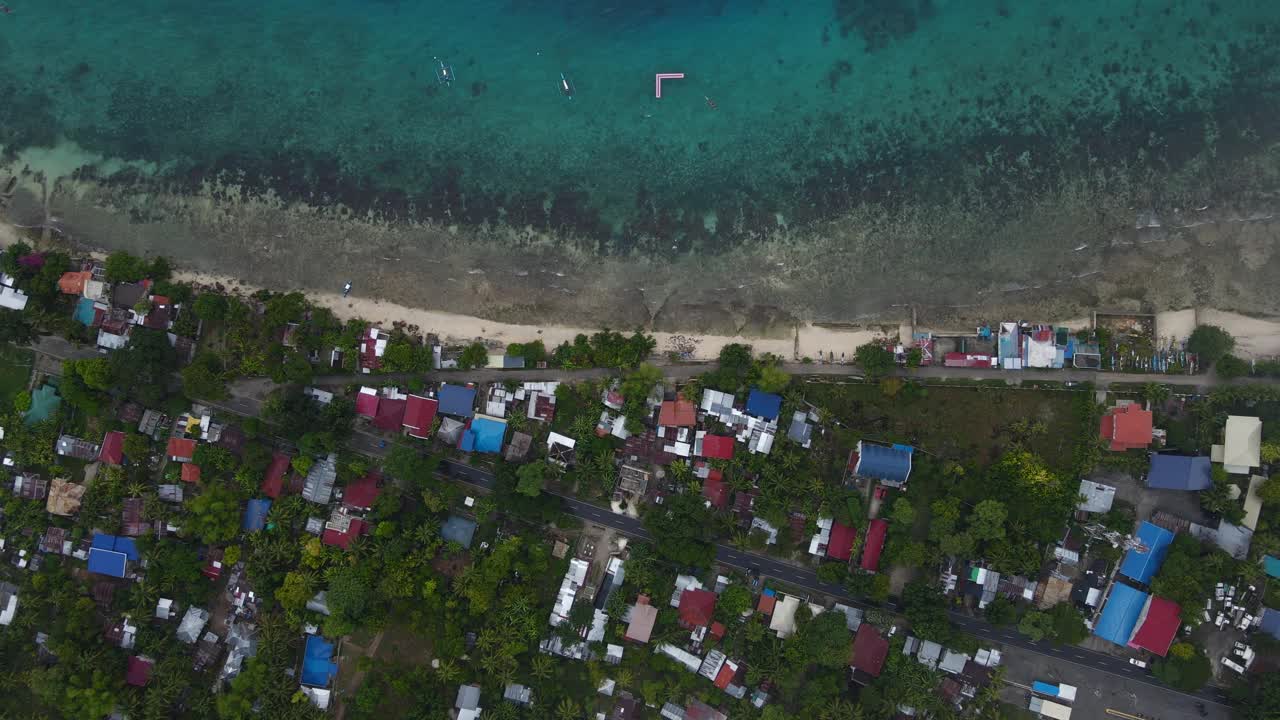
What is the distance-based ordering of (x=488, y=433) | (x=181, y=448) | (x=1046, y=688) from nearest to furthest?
(x=1046, y=688) < (x=488, y=433) < (x=181, y=448)

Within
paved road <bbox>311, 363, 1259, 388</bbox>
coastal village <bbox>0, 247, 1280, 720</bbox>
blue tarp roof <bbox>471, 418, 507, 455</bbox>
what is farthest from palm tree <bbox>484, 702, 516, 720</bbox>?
paved road <bbox>311, 363, 1259, 388</bbox>

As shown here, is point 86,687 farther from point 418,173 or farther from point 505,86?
point 505,86

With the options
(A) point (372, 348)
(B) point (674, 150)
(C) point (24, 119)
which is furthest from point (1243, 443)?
(C) point (24, 119)

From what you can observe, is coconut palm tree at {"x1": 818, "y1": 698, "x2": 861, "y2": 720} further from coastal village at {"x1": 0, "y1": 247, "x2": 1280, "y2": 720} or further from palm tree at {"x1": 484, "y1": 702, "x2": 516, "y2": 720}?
palm tree at {"x1": 484, "y1": 702, "x2": 516, "y2": 720}

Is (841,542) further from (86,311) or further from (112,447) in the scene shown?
(86,311)

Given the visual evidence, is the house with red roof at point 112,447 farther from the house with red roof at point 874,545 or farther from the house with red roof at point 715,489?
the house with red roof at point 874,545
